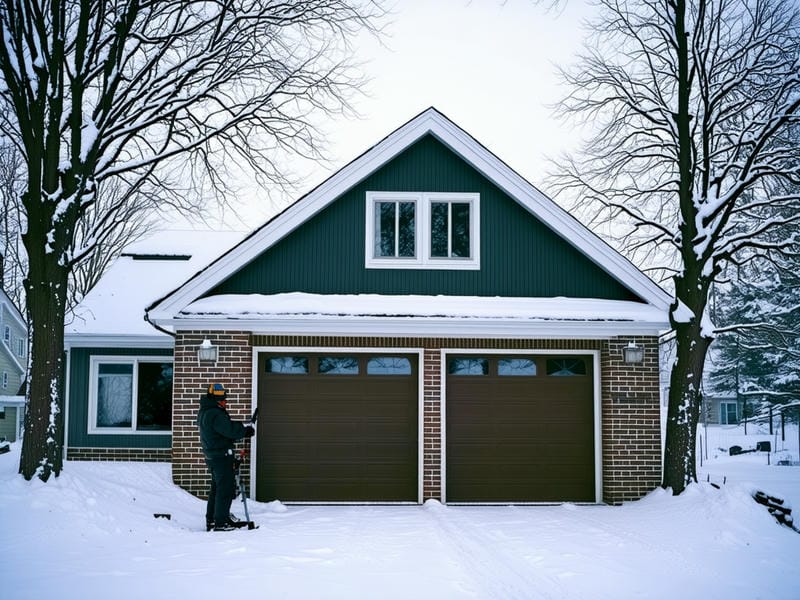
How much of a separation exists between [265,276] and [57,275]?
3.30 m

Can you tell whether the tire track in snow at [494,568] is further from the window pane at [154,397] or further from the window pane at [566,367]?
the window pane at [154,397]

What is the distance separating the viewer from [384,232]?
43.2 feet

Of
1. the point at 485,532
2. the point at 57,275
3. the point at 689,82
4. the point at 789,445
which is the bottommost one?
the point at 789,445

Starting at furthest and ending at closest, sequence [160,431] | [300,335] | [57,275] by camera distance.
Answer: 1. [160,431]
2. [300,335]
3. [57,275]

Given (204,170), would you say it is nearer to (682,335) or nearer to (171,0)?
(171,0)

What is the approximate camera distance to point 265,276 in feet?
41.9

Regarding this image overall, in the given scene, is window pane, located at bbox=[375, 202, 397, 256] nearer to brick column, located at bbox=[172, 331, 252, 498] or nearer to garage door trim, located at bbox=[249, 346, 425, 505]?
garage door trim, located at bbox=[249, 346, 425, 505]

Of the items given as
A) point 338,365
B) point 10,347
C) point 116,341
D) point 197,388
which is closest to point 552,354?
point 338,365

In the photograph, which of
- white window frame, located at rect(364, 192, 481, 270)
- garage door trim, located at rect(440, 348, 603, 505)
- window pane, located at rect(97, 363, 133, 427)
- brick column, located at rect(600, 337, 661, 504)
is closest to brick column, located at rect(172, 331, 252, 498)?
white window frame, located at rect(364, 192, 481, 270)

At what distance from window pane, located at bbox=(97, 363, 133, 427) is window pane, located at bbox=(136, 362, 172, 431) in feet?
0.76

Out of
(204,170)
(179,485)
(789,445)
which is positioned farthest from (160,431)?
(789,445)

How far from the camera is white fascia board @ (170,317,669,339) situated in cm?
1217

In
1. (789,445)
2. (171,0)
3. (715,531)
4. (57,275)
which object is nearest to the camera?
(715,531)

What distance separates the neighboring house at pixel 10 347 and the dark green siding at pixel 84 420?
19.7m
